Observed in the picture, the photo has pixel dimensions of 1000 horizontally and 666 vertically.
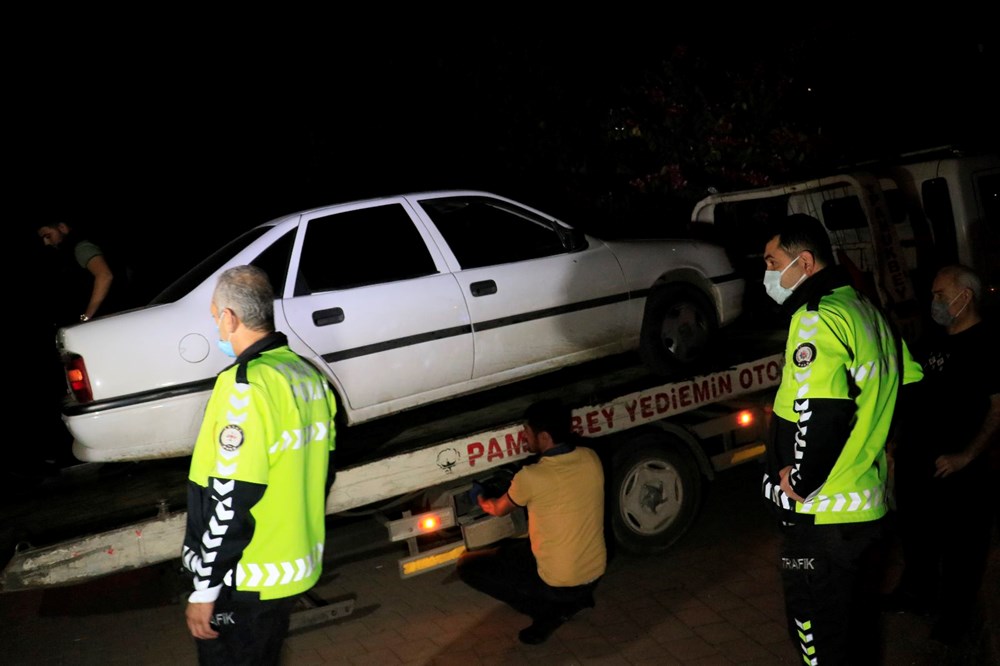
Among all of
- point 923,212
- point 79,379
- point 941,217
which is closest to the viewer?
point 79,379

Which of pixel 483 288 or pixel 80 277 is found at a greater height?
pixel 80 277

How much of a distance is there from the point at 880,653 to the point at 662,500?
1.65 metres

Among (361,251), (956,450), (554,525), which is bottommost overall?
(554,525)

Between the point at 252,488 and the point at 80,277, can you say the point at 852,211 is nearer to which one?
the point at 80,277

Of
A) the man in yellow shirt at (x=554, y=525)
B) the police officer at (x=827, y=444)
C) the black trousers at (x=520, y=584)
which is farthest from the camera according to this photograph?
the black trousers at (x=520, y=584)

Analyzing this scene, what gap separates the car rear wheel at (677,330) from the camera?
6039mm

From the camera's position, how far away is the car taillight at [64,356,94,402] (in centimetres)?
448

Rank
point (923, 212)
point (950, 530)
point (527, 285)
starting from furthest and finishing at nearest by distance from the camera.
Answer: point (923, 212)
point (527, 285)
point (950, 530)

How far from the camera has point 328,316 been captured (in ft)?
16.0

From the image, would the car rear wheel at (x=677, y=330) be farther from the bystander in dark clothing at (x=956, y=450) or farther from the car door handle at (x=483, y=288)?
the bystander in dark clothing at (x=956, y=450)

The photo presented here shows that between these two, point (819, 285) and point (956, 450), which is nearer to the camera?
point (819, 285)

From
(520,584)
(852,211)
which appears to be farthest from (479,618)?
(852,211)

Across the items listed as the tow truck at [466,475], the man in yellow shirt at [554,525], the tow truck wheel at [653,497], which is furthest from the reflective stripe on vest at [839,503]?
the tow truck wheel at [653,497]

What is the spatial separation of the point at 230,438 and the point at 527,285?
3.12 m
